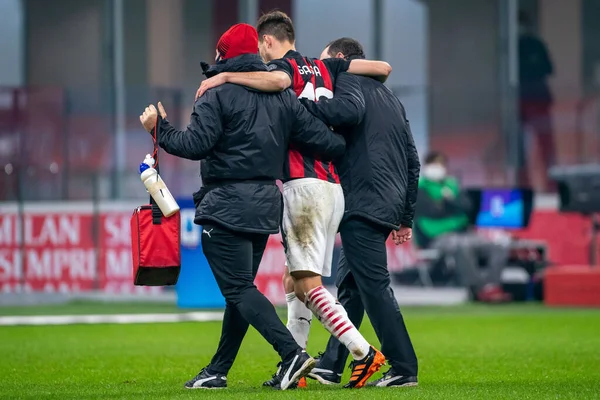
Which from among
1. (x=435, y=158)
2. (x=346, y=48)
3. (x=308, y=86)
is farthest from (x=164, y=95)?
(x=308, y=86)

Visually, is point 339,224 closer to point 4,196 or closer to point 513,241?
point 513,241

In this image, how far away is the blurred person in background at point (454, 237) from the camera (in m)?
15.5

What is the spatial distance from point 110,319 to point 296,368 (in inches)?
282

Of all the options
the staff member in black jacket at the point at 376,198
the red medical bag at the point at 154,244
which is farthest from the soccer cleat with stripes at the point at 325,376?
the red medical bag at the point at 154,244

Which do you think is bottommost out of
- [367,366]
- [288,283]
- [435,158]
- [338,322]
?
[367,366]

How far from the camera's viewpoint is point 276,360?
8586 mm

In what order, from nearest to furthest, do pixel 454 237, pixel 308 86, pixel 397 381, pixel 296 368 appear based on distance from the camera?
pixel 296 368
pixel 397 381
pixel 308 86
pixel 454 237

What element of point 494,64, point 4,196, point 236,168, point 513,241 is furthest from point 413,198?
point 494,64

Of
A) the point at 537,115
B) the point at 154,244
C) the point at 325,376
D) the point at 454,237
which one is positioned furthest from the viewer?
the point at 537,115

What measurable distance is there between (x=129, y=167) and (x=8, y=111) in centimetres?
186

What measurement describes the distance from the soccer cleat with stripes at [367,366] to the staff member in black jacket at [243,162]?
0.30 metres

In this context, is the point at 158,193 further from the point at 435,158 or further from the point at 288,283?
the point at 435,158

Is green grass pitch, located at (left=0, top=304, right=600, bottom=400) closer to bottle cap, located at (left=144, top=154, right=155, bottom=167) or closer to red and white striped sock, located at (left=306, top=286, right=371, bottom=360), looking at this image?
red and white striped sock, located at (left=306, top=286, right=371, bottom=360)

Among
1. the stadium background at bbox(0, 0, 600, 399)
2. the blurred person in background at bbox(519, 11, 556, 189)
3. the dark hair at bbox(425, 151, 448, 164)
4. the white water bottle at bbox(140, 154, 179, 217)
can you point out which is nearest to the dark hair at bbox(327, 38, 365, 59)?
the white water bottle at bbox(140, 154, 179, 217)
